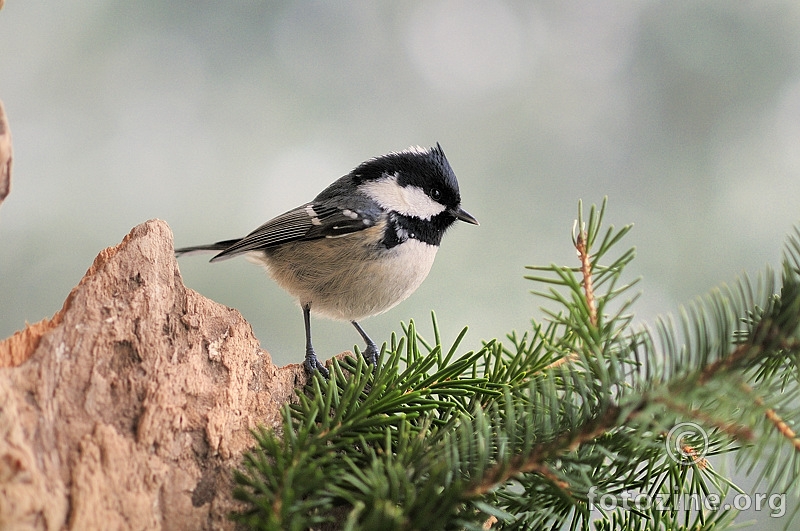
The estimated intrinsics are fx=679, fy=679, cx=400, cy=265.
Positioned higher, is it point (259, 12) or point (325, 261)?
point (259, 12)

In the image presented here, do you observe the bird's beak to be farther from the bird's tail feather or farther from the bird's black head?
the bird's tail feather

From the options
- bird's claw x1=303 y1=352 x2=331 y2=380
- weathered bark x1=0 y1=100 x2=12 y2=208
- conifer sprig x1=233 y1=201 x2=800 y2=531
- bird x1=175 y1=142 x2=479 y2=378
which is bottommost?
conifer sprig x1=233 y1=201 x2=800 y2=531

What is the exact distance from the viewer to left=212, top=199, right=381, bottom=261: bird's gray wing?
136cm

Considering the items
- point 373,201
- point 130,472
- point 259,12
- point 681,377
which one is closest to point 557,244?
point 373,201

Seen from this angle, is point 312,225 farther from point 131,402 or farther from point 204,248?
point 131,402

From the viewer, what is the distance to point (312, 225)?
1417 mm

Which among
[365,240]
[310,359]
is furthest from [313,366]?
[365,240]

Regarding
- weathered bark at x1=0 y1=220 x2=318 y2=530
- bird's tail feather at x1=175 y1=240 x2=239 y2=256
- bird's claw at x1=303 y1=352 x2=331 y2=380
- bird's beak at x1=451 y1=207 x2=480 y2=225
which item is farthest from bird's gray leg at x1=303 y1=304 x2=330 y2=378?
bird's beak at x1=451 y1=207 x2=480 y2=225

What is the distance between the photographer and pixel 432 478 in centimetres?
60

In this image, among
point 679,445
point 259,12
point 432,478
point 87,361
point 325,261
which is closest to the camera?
point 432,478

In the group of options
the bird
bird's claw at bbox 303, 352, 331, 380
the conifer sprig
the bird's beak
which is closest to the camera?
the conifer sprig

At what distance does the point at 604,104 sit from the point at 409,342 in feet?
4.14

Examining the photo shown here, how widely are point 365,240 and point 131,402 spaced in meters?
0.67

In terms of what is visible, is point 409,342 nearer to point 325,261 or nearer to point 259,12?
point 325,261
